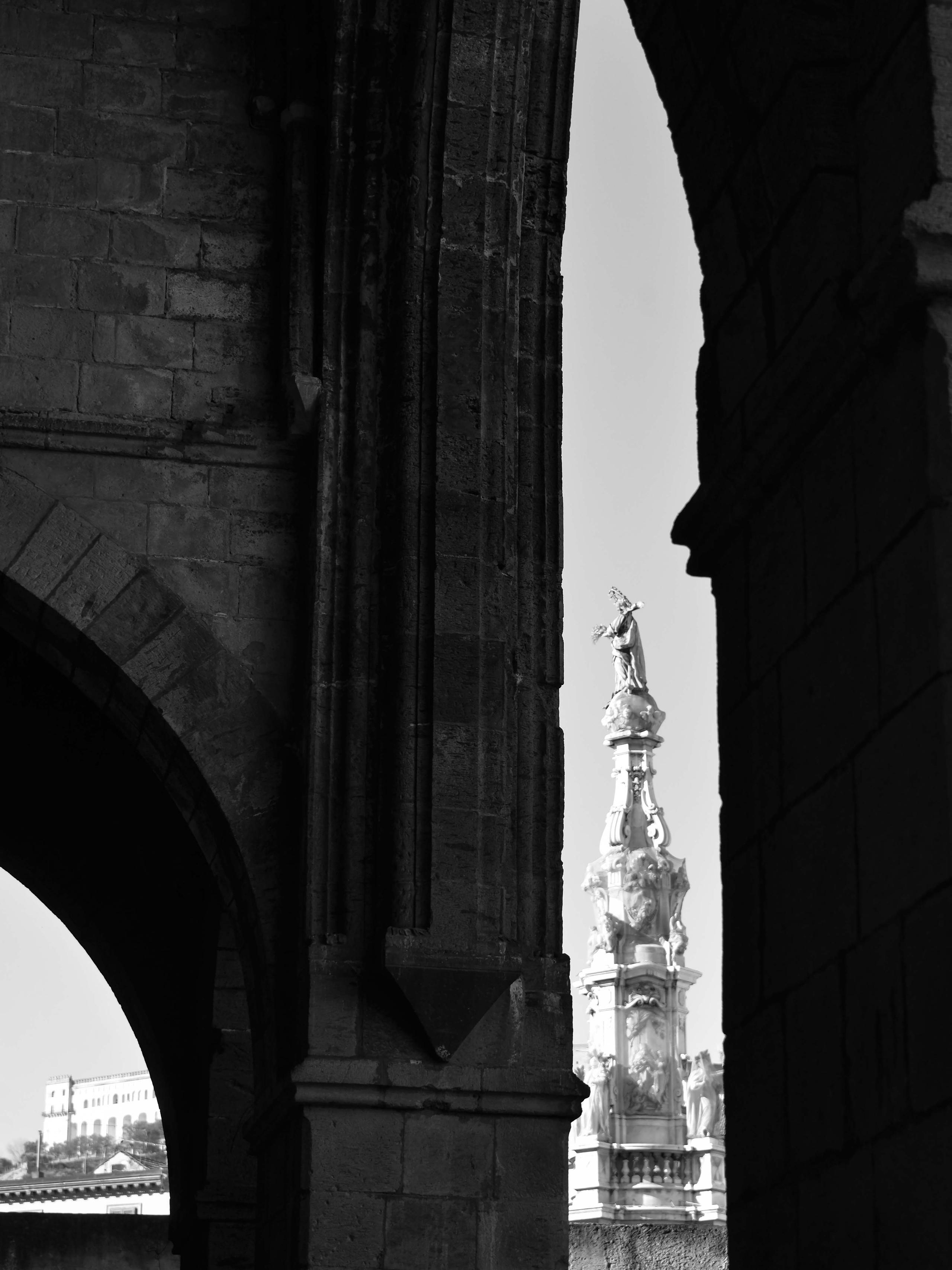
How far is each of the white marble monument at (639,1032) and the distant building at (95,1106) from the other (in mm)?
53841

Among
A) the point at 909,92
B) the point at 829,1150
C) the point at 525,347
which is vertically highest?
the point at 525,347

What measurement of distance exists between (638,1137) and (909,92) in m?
19.3

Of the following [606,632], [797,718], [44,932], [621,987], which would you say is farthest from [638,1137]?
[44,932]

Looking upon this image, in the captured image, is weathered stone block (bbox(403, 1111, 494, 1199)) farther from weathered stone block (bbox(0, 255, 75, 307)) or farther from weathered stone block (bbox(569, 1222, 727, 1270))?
weathered stone block (bbox(569, 1222, 727, 1270))

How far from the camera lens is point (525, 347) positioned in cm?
605

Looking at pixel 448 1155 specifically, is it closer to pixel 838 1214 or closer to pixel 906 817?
pixel 838 1214

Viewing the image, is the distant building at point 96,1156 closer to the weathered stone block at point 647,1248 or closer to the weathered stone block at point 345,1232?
the weathered stone block at point 647,1248

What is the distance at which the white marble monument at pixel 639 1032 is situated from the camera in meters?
20.3

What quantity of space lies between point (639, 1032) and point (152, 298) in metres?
16.3

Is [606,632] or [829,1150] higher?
[606,632]

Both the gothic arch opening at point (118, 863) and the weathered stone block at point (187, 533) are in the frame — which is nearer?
the weathered stone block at point (187, 533)

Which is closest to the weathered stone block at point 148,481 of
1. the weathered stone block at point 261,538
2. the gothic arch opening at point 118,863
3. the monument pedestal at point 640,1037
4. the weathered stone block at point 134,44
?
the weathered stone block at point 261,538

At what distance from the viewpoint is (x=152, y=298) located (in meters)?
6.02

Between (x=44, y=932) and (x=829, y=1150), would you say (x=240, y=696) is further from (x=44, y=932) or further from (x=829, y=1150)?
(x=44, y=932)
